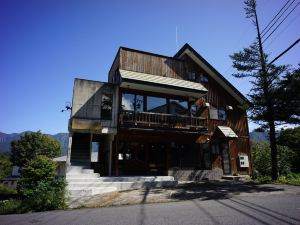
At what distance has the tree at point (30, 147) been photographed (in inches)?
2057

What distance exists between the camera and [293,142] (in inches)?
1271

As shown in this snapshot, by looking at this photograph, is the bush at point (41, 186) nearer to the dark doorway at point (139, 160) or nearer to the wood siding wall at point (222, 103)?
the dark doorway at point (139, 160)

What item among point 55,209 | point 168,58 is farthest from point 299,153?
point 55,209

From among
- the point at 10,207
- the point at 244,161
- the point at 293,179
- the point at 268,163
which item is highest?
the point at 244,161

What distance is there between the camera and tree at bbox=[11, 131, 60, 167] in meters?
52.2

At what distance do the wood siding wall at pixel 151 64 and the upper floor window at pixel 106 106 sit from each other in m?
3.00

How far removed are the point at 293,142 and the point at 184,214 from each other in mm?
31439

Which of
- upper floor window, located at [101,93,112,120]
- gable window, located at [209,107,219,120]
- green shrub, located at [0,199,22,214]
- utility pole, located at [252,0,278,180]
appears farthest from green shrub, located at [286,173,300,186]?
green shrub, located at [0,199,22,214]

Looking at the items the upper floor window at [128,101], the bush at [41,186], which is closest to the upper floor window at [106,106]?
the upper floor window at [128,101]

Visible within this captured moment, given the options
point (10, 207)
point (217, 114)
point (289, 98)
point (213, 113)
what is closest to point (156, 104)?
point (213, 113)

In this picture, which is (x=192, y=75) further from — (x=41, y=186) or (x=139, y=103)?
(x=41, y=186)

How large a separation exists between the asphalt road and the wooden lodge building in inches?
296

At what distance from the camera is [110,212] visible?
29.0ft

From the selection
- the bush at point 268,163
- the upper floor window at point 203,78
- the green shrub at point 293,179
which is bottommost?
the green shrub at point 293,179
